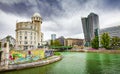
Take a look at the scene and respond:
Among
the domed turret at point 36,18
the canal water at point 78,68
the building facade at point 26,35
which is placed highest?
the domed turret at point 36,18

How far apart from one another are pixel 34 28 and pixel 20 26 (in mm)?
8693

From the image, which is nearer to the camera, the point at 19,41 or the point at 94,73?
the point at 94,73

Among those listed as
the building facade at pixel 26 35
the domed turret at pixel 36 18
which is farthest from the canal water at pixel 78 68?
the domed turret at pixel 36 18

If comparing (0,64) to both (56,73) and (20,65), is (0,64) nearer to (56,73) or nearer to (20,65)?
(20,65)

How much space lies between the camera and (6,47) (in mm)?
25156

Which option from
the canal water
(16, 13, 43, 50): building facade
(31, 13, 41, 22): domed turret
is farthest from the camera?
(31, 13, 41, 22): domed turret

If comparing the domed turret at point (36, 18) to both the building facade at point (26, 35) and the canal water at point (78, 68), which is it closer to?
the building facade at point (26, 35)

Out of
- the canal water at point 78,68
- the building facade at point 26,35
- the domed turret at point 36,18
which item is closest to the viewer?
the canal water at point 78,68

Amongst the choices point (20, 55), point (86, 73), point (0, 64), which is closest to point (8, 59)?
point (0, 64)

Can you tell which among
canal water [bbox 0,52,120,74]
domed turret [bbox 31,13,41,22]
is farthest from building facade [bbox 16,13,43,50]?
canal water [bbox 0,52,120,74]

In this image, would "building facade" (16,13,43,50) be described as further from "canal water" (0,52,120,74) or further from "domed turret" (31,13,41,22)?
"canal water" (0,52,120,74)

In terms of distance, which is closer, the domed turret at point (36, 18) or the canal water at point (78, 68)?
the canal water at point (78, 68)

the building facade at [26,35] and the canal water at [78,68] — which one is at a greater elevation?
the building facade at [26,35]

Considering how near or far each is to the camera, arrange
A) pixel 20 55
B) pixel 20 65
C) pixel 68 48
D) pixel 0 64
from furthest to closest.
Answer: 1. pixel 68 48
2. pixel 20 55
3. pixel 20 65
4. pixel 0 64
